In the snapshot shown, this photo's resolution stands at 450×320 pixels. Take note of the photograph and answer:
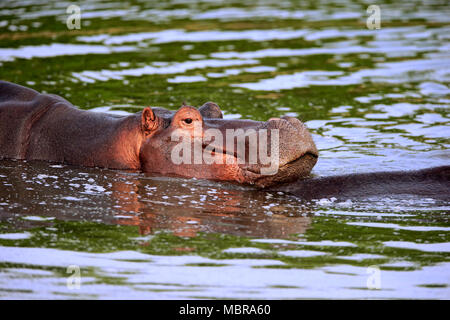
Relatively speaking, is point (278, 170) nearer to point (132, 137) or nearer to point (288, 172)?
point (288, 172)

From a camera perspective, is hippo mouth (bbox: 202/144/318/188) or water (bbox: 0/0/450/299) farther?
hippo mouth (bbox: 202/144/318/188)

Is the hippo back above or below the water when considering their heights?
above

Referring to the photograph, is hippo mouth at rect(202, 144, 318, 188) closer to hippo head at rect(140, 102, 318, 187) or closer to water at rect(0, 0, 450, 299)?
hippo head at rect(140, 102, 318, 187)

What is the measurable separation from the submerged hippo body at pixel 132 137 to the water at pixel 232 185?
124 millimetres

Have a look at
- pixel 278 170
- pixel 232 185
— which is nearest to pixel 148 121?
pixel 232 185

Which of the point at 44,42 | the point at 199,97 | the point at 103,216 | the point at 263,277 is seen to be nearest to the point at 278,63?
the point at 199,97

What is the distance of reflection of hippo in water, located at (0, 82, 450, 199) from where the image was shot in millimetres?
6418

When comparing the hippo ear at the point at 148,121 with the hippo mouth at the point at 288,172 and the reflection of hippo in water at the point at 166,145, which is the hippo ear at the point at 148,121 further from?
the hippo mouth at the point at 288,172

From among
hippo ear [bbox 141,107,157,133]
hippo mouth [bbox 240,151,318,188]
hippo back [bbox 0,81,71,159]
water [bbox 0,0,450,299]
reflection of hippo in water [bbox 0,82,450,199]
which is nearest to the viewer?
water [bbox 0,0,450,299]

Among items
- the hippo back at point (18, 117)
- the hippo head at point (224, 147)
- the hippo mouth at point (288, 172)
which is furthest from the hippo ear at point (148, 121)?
the hippo back at point (18, 117)

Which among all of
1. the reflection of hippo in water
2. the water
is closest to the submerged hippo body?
the reflection of hippo in water

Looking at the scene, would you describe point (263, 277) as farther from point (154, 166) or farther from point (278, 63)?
point (278, 63)

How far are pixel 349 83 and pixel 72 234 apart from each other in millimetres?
6704

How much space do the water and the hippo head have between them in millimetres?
151
